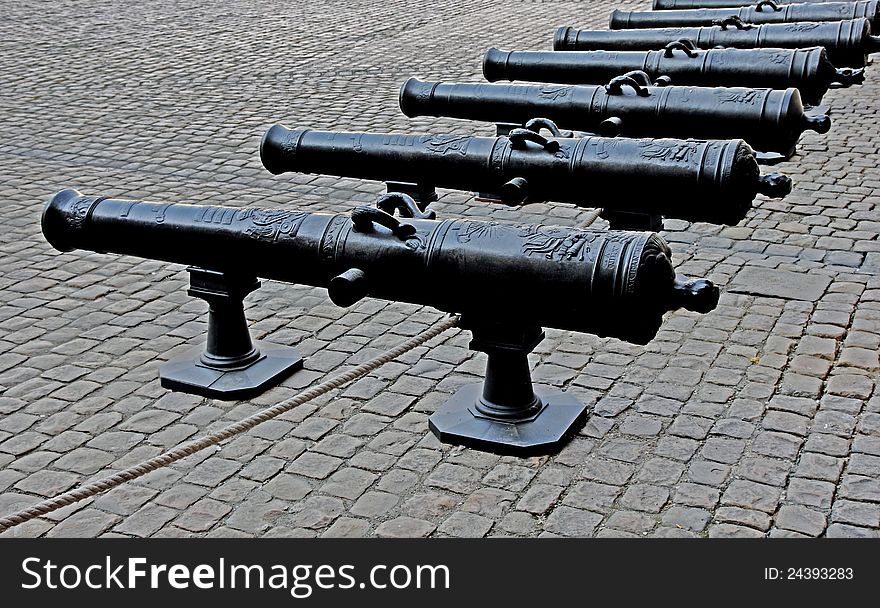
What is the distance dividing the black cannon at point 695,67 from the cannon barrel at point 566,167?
2104mm

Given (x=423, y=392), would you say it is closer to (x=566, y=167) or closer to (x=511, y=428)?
(x=511, y=428)

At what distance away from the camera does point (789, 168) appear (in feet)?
33.3

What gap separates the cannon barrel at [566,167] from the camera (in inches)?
248

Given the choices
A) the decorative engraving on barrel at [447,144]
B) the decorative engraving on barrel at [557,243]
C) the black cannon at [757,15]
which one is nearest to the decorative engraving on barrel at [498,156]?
the decorative engraving on barrel at [447,144]

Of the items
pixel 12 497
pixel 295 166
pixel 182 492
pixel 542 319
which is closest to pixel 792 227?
pixel 295 166

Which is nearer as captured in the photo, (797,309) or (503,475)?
(503,475)

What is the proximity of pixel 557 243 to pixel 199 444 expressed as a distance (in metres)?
1.94

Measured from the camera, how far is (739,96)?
7.59m

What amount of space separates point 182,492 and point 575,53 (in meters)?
6.33

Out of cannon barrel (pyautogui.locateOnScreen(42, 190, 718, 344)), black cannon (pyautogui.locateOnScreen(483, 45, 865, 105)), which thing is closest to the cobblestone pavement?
cannon barrel (pyautogui.locateOnScreen(42, 190, 718, 344))

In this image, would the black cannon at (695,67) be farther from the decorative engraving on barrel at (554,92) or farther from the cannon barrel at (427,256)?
the cannon barrel at (427,256)

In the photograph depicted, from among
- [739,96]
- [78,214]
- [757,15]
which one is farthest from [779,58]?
[78,214]

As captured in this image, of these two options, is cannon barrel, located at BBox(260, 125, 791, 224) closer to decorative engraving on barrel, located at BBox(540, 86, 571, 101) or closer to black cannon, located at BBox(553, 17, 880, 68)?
decorative engraving on barrel, located at BBox(540, 86, 571, 101)

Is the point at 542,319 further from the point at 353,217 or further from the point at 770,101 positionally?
the point at 770,101
